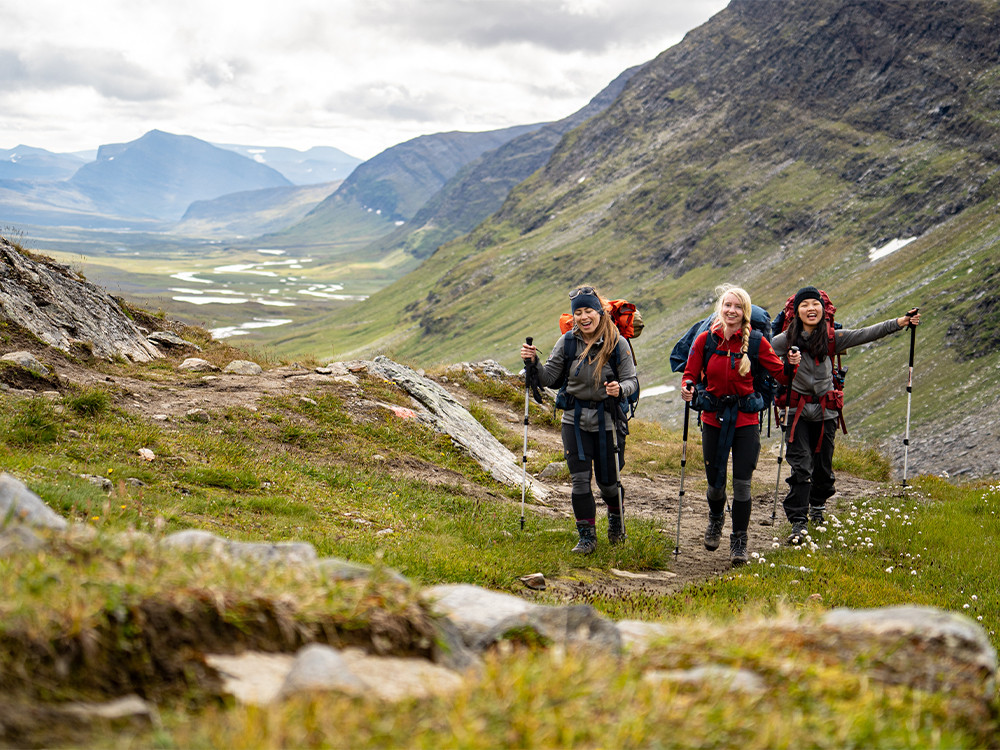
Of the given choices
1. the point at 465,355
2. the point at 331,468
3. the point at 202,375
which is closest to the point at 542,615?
the point at 331,468

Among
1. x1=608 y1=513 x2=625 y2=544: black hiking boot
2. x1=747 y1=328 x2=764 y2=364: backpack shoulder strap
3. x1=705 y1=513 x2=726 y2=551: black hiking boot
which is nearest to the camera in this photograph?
x1=747 y1=328 x2=764 y2=364: backpack shoulder strap

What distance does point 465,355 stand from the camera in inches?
6019

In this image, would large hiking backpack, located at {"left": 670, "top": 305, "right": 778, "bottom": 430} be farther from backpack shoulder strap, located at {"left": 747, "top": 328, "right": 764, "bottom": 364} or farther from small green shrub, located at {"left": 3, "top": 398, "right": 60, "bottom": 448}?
small green shrub, located at {"left": 3, "top": 398, "right": 60, "bottom": 448}

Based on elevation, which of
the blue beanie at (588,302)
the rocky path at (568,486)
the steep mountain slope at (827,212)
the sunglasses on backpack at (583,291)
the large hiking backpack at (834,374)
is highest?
the steep mountain slope at (827,212)

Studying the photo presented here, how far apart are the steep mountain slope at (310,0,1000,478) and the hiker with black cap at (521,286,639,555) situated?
41.8 metres

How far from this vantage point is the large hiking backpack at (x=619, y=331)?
10.4 metres

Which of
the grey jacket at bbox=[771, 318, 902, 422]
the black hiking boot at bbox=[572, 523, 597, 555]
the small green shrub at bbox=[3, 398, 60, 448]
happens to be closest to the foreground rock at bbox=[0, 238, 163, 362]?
the small green shrub at bbox=[3, 398, 60, 448]

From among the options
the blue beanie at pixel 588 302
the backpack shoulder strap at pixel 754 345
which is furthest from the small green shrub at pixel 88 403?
the backpack shoulder strap at pixel 754 345

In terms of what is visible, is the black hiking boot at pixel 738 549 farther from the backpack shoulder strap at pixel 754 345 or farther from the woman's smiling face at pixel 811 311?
the woman's smiling face at pixel 811 311

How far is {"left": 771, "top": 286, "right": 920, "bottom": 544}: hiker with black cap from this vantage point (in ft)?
39.0

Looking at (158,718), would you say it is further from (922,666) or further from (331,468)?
(331,468)

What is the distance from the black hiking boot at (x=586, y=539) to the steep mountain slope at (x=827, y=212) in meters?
41.9

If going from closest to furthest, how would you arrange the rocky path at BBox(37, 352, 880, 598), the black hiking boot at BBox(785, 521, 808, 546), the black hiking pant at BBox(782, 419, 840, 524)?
the rocky path at BBox(37, 352, 880, 598), the black hiking boot at BBox(785, 521, 808, 546), the black hiking pant at BBox(782, 419, 840, 524)

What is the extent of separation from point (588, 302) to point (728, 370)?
230cm
